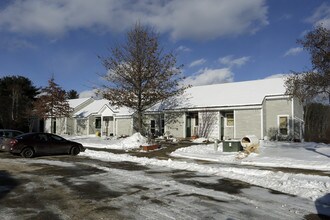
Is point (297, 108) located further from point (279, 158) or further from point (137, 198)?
point (137, 198)

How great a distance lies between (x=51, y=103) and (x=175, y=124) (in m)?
17.5

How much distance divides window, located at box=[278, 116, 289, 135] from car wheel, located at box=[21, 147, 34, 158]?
19424 mm

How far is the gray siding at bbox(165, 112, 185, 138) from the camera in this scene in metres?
34.9

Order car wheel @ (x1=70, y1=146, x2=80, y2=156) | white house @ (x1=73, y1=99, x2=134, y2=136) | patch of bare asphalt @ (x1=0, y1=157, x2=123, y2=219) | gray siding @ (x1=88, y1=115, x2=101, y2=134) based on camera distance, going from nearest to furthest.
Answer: patch of bare asphalt @ (x1=0, y1=157, x2=123, y2=219), car wheel @ (x1=70, y1=146, x2=80, y2=156), white house @ (x1=73, y1=99, x2=134, y2=136), gray siding @ (x1=88, y1=115, x2=101, y2=134)

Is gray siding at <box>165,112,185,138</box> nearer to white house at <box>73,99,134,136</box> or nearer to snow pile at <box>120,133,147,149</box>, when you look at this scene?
white house at <box>73,99,134,136</box>

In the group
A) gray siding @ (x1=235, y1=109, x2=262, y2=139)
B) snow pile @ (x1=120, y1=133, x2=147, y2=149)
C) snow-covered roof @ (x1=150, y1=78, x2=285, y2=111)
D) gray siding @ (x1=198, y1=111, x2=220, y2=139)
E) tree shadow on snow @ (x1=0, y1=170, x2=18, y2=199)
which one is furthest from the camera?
gray siding @ (x1=198, y1=111, x2=220, y2=139)

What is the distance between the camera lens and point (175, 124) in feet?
116

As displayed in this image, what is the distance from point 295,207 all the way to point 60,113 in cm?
4013

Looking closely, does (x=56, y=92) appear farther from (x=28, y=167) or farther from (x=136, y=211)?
(x=136, y=211)

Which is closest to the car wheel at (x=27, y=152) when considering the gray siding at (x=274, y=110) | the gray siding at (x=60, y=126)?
the gray siding at (x=274, y=110)

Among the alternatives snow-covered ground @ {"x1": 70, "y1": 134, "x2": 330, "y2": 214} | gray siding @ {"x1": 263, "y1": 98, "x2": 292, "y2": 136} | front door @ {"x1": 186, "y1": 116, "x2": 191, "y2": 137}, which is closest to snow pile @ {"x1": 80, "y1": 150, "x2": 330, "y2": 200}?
snow-covered ground @ {"x1": 70, "y1": 134, "x2": 330, "y2": 214}

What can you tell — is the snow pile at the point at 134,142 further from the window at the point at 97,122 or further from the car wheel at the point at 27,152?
the window at the point at 97,122

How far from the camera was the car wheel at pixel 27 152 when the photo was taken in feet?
65.1

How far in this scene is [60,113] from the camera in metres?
45.0
